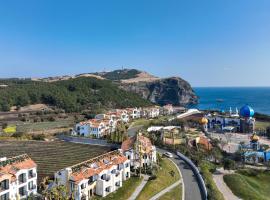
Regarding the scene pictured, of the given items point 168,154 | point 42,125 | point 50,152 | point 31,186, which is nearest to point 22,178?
point 31,186

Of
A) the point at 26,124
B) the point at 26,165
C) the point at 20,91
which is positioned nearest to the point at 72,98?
the point at 20,91

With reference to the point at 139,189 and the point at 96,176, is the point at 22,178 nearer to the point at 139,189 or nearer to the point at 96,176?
the point at 96,176

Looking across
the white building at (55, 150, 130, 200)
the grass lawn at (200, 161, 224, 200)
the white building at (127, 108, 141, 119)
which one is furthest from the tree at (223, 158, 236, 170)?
the white building at (127, 108, 141, 119)

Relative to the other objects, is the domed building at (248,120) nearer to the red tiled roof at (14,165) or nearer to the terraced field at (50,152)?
the terraced field at (50,152)

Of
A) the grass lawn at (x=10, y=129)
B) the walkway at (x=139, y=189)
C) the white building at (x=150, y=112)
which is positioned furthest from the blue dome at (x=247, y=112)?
the grass lawn at (x=10, y=129)

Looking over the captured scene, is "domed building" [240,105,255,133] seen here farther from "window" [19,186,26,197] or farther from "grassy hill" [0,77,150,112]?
"window" [19,186,26,197]
